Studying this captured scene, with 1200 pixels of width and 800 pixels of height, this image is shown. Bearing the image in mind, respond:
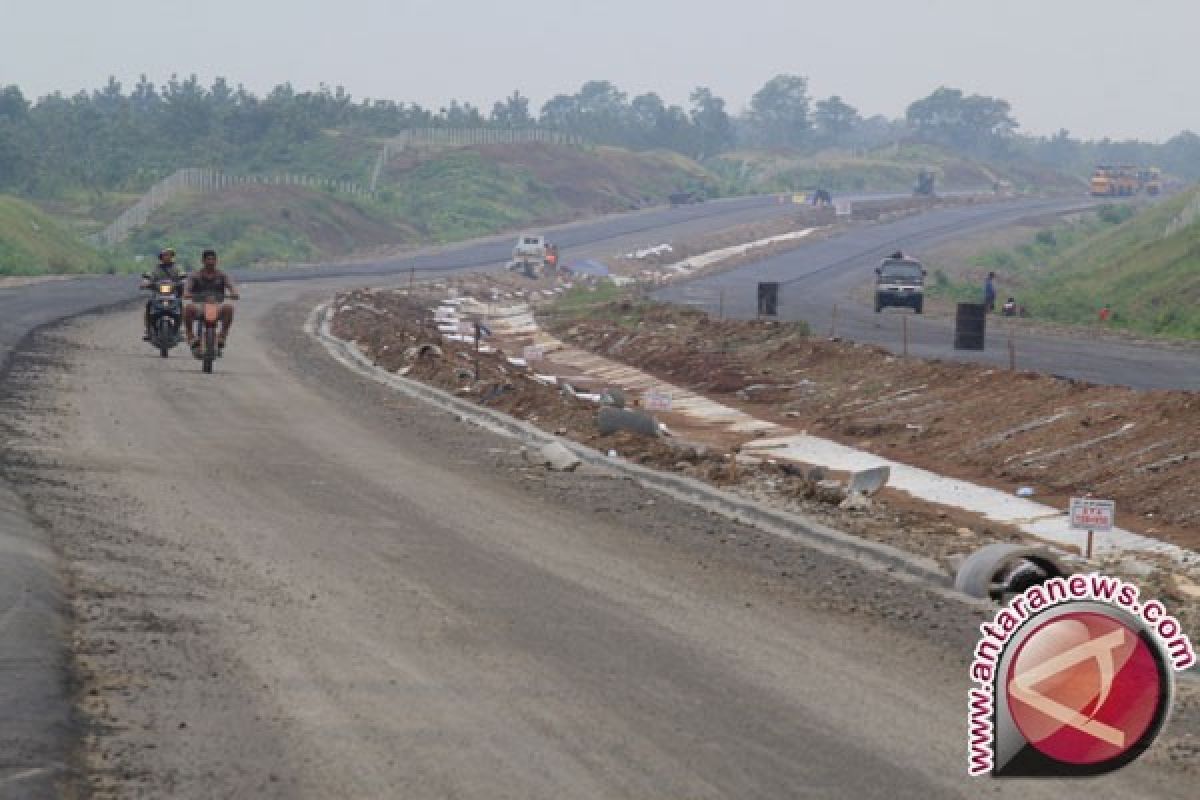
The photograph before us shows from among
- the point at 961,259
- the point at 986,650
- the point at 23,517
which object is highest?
the point at 986,650

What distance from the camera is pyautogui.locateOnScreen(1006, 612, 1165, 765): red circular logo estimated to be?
4.87 m

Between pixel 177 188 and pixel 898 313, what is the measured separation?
62.7 meters

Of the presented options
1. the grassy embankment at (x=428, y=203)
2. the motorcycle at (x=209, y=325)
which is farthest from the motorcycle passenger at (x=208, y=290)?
the grassy embankment at (x=428, y=203)

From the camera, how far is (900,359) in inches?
1495

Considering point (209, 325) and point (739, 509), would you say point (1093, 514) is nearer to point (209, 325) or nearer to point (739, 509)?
point (739, 509)

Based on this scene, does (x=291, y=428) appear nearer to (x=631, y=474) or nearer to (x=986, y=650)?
(x=631, y=474)

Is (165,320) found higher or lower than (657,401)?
higher

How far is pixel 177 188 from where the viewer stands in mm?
117250

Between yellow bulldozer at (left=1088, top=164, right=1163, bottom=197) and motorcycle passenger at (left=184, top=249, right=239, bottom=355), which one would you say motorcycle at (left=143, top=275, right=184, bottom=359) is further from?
yellow bulldozer at (left=1088, top=164, right=1163, bottom=197)

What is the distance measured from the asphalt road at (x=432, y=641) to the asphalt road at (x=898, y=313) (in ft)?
68.7

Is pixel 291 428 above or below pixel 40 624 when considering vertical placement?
below

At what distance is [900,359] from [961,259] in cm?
6733

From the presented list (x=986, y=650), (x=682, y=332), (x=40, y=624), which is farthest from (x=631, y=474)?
(x=682, y=332)

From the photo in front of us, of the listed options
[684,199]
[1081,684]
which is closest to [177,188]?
[684,199]
